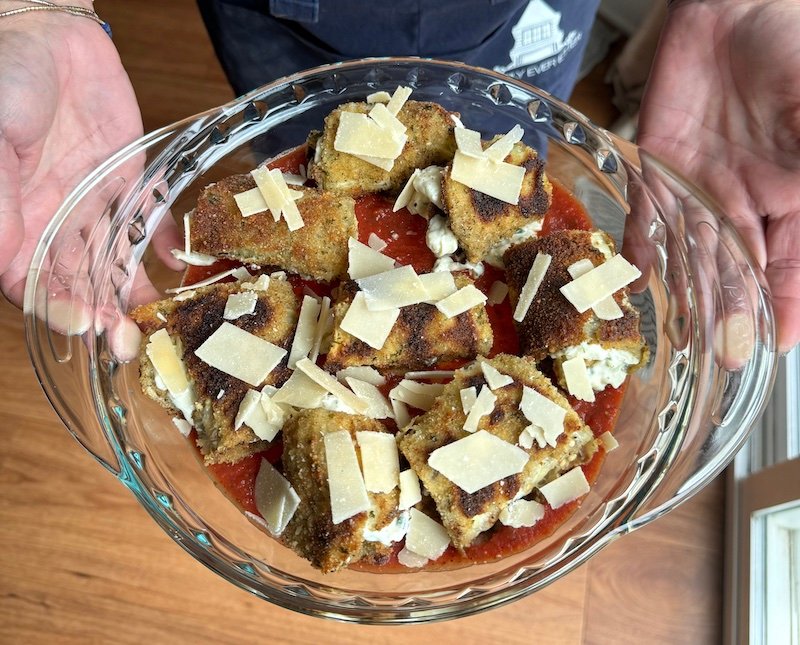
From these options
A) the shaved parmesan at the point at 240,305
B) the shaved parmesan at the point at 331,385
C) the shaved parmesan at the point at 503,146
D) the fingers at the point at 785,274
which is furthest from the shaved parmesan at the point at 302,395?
the fingers at the point at 785,274

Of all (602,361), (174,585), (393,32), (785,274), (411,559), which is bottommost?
(174,585)

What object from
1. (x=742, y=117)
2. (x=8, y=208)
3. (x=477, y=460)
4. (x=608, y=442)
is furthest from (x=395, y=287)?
(x=742, y=117)

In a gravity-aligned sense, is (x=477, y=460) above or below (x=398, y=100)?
below

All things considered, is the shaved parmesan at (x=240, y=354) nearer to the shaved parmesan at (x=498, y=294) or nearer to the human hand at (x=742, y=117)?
the shaved parmesan at (x=498, y=294)

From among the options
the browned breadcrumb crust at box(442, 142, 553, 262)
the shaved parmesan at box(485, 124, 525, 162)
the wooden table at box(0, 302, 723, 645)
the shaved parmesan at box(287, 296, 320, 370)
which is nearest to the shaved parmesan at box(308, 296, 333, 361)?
the shaved parmesan at box(287, 296, 320, 370)

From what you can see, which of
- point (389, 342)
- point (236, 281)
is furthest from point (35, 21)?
point (389, 342)

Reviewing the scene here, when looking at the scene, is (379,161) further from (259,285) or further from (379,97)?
(259,285)
